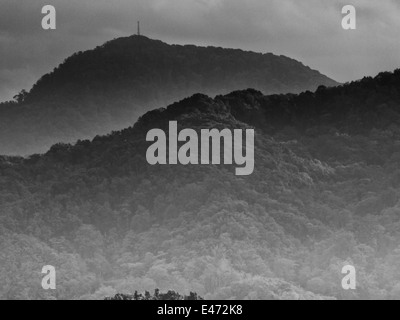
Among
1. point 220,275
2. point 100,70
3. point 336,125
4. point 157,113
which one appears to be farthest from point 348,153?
point 100,70

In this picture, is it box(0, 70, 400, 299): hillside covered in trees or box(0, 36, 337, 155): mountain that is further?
box(0, 36, 337, 155): mountain

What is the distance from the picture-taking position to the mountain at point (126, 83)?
105 metres

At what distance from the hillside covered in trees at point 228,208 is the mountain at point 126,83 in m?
10.8

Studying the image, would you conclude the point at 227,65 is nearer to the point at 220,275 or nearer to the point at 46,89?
the point at 46,89

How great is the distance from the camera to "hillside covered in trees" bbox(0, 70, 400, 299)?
250 feet

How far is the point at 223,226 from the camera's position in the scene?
79812 mm

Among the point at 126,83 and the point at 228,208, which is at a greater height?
the point at 126,83

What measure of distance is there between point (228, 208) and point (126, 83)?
28.6 m

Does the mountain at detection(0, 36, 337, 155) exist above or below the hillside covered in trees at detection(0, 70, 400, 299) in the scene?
above

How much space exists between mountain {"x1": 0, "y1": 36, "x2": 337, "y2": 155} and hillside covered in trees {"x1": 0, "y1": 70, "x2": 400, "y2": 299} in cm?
1081

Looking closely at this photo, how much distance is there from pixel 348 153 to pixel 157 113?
1286 centimetres

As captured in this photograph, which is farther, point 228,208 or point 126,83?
point 126,83

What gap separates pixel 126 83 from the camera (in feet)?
354

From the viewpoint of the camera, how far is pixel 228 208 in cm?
8175
